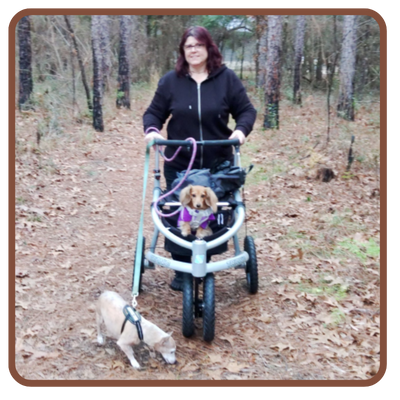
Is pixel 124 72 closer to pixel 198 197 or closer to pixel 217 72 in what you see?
pixel 217 72

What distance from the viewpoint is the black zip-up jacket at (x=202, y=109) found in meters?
3.78

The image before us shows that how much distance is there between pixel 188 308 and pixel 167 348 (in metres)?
0.34

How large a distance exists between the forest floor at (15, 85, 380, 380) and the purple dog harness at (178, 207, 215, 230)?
0.96 meters

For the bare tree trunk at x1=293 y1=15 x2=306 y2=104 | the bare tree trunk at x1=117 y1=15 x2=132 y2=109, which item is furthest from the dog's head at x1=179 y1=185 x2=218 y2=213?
the bare tree trunk at x1=293 y1=15 x2=306 y2=104

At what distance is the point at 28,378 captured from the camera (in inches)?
122

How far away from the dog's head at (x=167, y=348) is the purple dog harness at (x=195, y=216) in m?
0.95

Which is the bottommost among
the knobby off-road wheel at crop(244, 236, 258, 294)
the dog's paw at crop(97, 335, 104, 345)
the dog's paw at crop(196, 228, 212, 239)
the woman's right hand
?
the dog's paw at crop(97, 335, 104, 345)

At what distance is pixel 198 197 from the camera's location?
3.43m

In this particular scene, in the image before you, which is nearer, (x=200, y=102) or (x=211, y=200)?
(x=211, y=200)

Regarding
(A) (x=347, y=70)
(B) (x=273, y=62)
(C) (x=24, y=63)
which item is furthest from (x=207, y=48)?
(C) (x=24, y=63)

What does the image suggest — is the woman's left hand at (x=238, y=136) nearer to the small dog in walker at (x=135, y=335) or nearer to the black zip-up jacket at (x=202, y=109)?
the black zip-up jacket at (x=202, y=109)

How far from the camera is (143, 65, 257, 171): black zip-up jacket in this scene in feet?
12.4

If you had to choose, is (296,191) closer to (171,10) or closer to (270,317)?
(270,317)

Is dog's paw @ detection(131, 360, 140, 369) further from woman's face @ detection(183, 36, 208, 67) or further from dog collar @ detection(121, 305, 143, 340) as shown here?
woman's face @ detection(183, 36, 208, 67)
